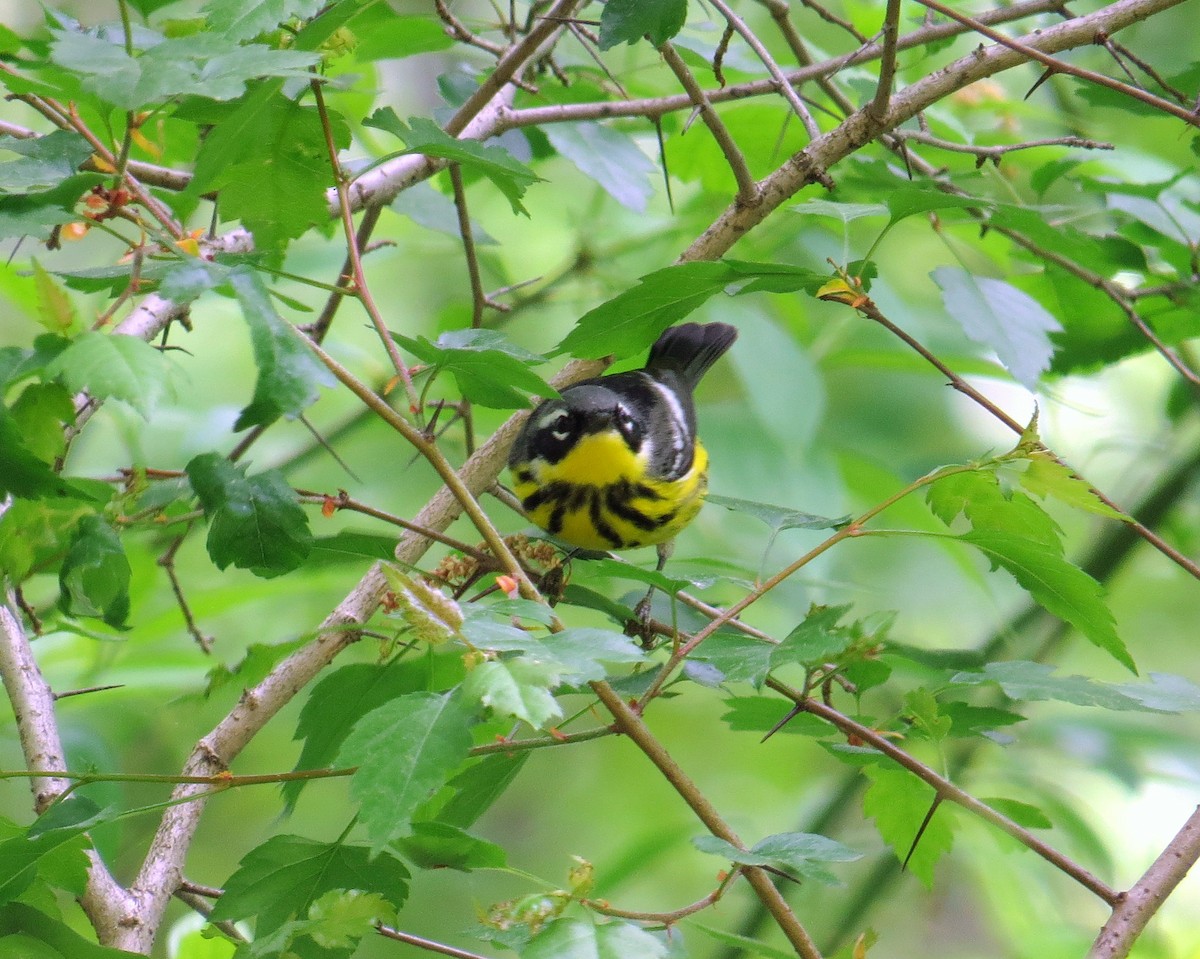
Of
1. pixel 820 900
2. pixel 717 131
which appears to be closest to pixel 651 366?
pixel 820 900

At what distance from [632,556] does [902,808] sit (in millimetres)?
2628

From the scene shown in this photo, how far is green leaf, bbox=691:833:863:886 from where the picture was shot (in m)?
1.17

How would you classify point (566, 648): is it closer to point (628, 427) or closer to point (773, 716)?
point (773, 716)

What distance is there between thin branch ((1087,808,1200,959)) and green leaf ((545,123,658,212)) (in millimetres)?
1446

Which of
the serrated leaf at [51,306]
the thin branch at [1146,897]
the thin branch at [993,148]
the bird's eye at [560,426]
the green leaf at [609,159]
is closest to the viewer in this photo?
the serrated leaf at [51,306]

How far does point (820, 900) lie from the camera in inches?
145

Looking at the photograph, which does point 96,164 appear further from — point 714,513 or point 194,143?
point 714,513

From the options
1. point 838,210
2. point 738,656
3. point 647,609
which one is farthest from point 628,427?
point 738,656

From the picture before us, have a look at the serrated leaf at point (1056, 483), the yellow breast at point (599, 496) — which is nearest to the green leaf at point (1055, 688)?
the serrated leaf at point (1056, 483)

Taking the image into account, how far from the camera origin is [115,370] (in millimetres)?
964

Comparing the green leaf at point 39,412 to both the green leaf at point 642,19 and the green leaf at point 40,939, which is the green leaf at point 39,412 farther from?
the green leaf at point 642,19

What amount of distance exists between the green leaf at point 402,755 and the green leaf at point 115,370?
1.12 ft

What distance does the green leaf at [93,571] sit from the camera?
1.21 meters

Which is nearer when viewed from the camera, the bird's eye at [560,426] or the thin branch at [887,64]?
the thin branch at [887,64]
